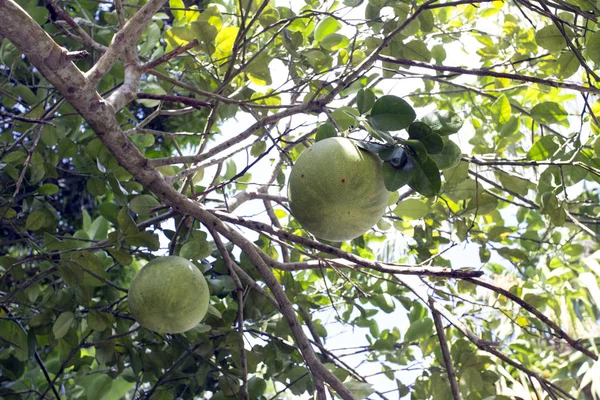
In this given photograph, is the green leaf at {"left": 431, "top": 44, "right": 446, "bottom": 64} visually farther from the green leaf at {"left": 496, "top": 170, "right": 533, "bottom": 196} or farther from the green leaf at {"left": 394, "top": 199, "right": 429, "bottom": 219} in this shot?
the green leaf at {"left": 394, "top": 199, "right": 429, "bottom": 219}

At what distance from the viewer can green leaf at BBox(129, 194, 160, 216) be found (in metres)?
1.91

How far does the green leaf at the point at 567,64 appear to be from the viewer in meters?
1.93

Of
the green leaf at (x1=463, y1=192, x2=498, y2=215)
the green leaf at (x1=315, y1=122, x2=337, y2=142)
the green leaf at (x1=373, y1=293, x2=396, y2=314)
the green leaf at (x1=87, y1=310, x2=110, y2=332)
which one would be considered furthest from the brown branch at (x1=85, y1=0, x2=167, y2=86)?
the green leaf at (x1=373, y1=293, x2=396, y2=314)

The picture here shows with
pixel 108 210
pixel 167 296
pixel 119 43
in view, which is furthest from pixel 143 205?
pixel 119 43

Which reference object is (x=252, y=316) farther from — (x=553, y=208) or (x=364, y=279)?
(x=553, y=208)

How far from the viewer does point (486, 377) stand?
209 cm

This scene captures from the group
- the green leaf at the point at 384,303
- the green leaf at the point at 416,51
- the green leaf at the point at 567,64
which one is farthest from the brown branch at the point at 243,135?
the green leaf at the point at 384,303

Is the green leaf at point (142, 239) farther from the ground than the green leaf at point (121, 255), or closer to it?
farther from the ground

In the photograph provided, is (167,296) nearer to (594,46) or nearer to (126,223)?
(126,223)

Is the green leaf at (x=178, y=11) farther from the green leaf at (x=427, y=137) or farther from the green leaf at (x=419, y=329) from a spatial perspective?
the green leaf at (x=419, y=329)

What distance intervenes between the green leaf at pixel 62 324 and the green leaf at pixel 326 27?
128 centimetres

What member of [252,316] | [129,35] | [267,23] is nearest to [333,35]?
[267,23]

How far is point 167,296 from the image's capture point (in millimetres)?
1675

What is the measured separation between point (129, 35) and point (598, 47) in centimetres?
126
